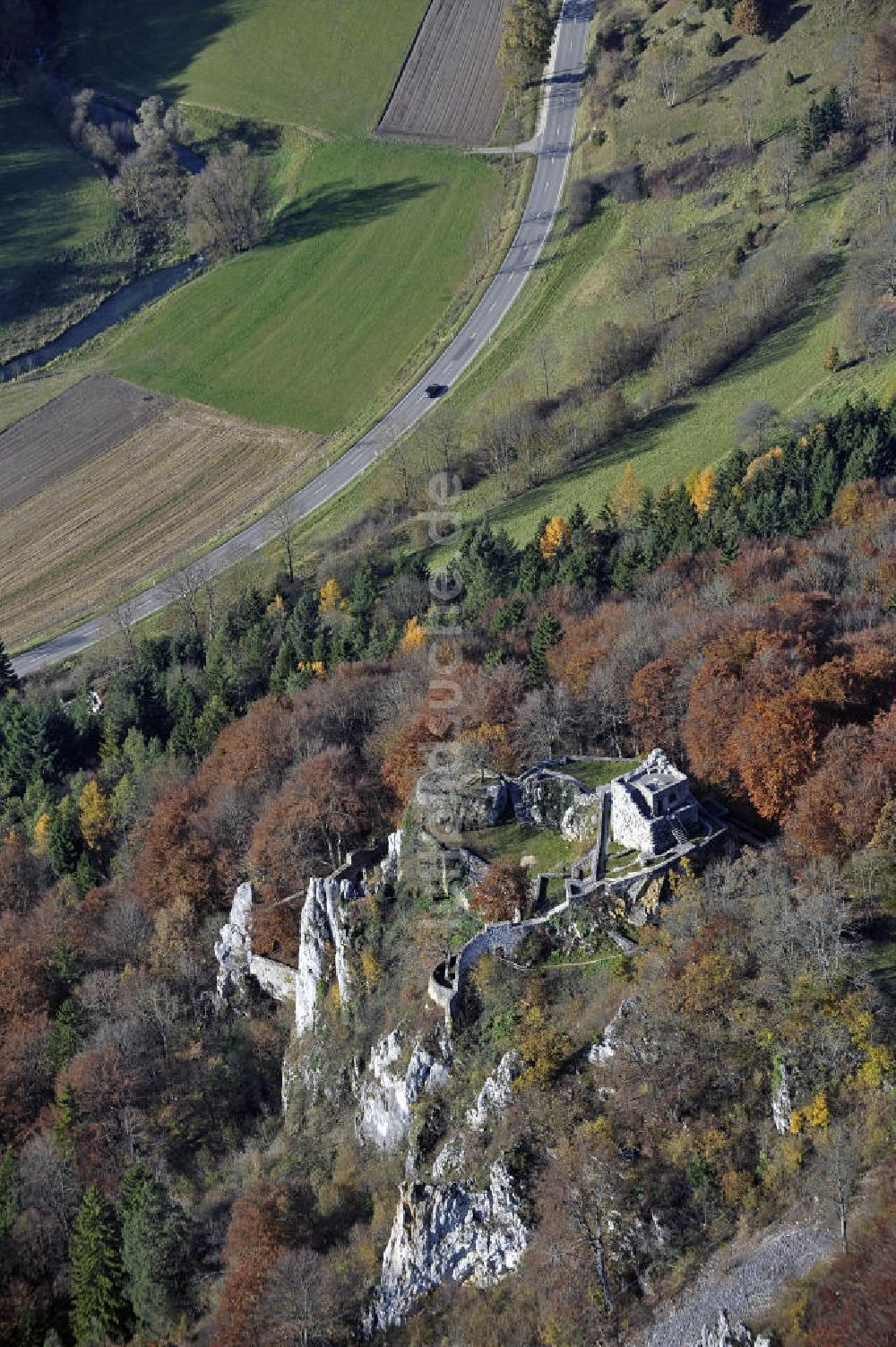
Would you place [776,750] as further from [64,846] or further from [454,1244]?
[64,846]

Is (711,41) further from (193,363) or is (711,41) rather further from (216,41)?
(216,41)

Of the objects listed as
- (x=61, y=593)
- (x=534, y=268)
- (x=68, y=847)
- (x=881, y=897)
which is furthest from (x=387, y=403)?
(x=881, y=897)

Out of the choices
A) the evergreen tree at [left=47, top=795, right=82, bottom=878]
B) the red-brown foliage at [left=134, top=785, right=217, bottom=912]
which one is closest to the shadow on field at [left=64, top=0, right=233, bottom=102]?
the evergreen tree at [left=47, top=795, right=82, bottom=878]

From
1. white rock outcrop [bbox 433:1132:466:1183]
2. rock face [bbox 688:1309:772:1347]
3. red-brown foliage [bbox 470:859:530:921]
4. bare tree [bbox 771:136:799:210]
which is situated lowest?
white rock outcrop [bbox 433:1132:466:1183]

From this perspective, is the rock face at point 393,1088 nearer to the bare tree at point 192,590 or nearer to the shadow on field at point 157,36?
the bare tree at point 192,590

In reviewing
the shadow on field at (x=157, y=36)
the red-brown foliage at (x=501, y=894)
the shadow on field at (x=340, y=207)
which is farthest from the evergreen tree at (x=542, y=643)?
the shadow on field at (x=157, y=36)

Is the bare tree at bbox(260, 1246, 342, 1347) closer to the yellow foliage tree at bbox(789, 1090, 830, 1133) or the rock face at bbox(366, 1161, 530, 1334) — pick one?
the rock face at bbox(366, 1161, 530, 1334)
